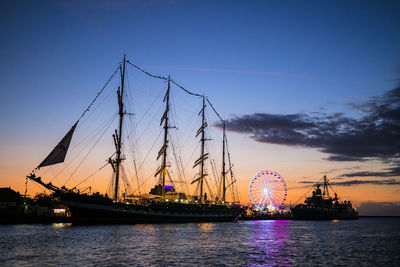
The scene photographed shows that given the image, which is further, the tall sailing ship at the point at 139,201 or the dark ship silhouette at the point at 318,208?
the dark ship silhouette at the point at 318,208

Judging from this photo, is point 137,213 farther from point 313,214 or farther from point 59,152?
point 313,214

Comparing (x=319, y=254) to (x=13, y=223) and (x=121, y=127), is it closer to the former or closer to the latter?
(x=121, y=127)

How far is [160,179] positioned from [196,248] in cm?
5244

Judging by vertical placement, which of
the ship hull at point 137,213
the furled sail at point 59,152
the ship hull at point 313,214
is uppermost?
the furled sail at point 59,152

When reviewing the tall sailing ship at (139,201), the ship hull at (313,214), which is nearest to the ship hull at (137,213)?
the tall sailing ship at (139,201)

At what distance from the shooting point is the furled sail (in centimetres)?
5733

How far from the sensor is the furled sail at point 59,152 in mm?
57331

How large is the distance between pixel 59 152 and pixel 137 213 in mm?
24898

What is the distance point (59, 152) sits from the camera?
58.3 metres

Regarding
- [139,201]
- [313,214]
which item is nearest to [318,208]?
[313,214]

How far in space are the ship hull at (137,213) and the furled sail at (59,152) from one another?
9.60 metres

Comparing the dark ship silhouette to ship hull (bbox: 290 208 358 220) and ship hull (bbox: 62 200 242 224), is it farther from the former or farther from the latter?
ship hull (bbox: 62 200 242 224)

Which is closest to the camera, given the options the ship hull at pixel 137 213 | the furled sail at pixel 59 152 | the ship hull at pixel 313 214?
the furled sail at pixel 59 152

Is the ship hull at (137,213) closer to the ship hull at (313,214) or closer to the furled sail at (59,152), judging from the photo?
the furled sail at (59,152)
